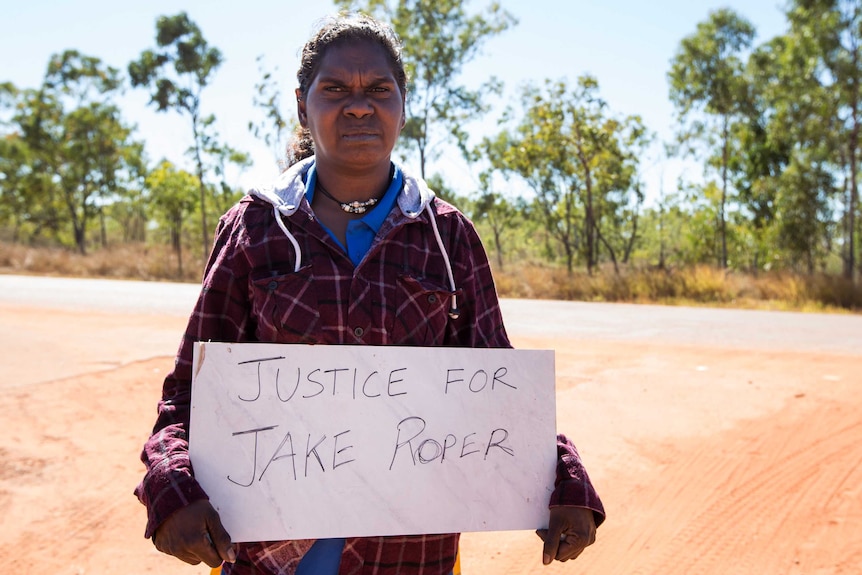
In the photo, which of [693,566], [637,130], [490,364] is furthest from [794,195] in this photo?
[490,364]

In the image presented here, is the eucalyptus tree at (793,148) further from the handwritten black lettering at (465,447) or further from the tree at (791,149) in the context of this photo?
the handwritten black lettering at (465,447)

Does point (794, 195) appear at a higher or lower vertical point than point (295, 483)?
higher

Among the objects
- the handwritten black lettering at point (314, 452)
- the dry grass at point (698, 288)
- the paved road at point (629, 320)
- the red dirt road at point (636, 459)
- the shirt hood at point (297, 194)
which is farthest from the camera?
the dry grass at point (698, 288)

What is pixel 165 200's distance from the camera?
27.9 m

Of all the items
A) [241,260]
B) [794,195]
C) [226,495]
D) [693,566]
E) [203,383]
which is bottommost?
[693,566]

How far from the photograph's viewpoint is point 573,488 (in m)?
1.55

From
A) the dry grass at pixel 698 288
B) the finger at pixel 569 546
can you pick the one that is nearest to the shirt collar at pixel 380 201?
the finger at pixel 569 546

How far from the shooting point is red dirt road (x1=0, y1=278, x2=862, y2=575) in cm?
357

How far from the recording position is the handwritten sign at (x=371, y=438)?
1.45 metres

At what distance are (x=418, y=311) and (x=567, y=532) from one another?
0.53m

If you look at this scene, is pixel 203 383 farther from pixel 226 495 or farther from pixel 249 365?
pixel 226 495

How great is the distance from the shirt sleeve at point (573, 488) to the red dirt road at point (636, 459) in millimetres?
2058

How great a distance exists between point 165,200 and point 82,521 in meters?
25.6

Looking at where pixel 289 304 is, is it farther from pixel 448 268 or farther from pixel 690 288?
pixel 690 288
